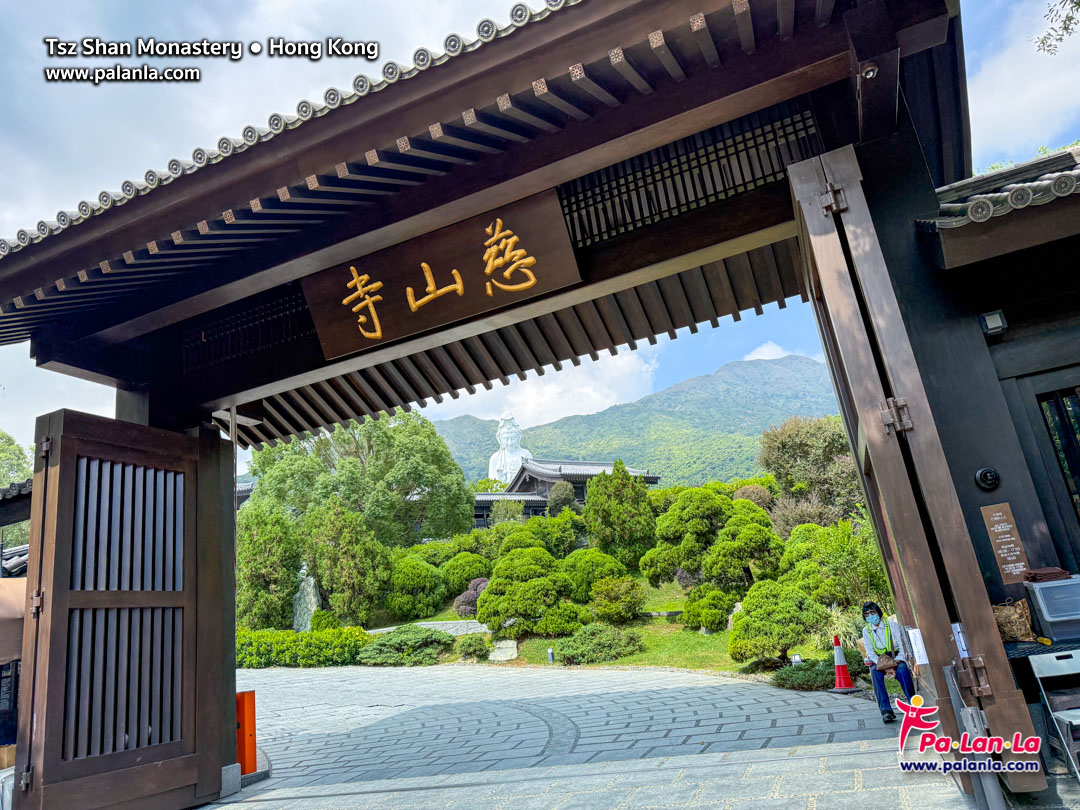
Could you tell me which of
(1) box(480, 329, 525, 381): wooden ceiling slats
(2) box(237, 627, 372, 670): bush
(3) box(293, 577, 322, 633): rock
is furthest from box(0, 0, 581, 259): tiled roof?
(3) box(293, 577, 322, 633): rock

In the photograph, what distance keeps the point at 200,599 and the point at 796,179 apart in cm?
504

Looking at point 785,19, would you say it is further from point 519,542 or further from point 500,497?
point 500,497

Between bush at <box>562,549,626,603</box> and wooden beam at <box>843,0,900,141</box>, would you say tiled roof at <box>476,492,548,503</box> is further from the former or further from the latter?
wooden beam at <box>843,0,900,141</box>

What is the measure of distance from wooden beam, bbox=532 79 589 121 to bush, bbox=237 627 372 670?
568 inches

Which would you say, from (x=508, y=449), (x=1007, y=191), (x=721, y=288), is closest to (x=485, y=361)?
(x=721, y=288)

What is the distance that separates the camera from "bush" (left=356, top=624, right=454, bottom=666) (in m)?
15.2

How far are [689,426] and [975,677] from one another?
7545 centimetres

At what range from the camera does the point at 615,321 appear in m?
5.19

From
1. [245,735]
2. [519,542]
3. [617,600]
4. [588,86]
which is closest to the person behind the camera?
[588,86]

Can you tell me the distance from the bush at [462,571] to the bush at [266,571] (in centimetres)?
394

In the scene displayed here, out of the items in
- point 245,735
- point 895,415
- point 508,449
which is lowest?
point 245,735

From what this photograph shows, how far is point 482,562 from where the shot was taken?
19.3 meters

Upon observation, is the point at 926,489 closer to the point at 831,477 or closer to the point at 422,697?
the point at 422,697

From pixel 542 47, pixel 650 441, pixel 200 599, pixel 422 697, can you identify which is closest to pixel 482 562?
pixel 422 697
